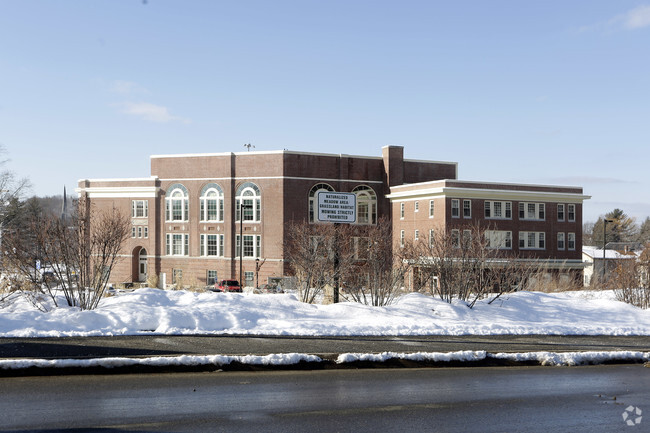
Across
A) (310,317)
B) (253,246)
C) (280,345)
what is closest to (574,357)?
(280,345)

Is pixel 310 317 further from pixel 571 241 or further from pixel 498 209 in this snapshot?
pixel 571 241

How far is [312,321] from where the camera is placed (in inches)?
627

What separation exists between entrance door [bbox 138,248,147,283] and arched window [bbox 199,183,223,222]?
8669 mm

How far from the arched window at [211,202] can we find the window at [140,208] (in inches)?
262

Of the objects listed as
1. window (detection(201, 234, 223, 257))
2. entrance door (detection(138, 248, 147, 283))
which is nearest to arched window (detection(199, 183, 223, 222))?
window (detection(201, 234, 223, 257))

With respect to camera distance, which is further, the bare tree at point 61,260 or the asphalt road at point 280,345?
the bare tree at point 61,260

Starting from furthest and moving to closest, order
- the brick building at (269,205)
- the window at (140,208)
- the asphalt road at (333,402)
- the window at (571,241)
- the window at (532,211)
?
the window at (140,208) → the window at (571,241) → the window at (532,211) → the brick building at (269,205) → the asphalt road at (333,402)

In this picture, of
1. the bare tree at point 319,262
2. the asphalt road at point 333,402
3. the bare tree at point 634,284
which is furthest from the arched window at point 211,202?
the asphalt road at point 333,402

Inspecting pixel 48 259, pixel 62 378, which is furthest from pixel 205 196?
pixel 62 378

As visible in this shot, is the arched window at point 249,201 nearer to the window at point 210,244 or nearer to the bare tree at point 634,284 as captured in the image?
the window at point 210,244

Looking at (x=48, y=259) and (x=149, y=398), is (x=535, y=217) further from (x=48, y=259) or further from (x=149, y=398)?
(x=149, y=398)

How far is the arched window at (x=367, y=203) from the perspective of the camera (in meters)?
65.3

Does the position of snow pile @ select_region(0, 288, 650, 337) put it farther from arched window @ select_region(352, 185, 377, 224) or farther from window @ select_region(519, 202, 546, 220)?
arched window @ select_region(352, 185, 377, 224)

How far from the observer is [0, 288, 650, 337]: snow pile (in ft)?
47.1
